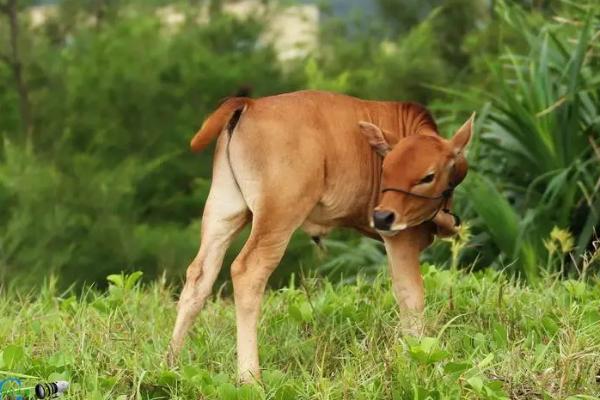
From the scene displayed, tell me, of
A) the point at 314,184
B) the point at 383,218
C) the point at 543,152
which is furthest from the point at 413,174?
the point at 543,152

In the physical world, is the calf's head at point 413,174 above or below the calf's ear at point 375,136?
below

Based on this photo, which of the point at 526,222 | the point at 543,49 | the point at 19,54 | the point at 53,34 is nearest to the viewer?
the point at 526,222

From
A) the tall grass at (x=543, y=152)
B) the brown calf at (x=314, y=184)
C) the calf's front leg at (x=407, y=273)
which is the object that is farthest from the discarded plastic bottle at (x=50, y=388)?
the tall grass at (x=543, y=152)

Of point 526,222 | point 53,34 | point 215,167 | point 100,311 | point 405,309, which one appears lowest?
point 53,34

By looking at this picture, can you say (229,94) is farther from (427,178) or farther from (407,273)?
(427,178)

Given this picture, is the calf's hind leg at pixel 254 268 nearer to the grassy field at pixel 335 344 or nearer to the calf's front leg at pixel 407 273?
the grassy field at pixel 335 344

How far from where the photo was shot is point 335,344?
17.5 feet

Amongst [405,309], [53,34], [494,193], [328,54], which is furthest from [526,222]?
[328,54]

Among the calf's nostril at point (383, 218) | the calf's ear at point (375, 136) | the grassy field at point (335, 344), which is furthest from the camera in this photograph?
the calf's ear at point (375, 136)

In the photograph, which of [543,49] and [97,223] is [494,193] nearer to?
[543,49]

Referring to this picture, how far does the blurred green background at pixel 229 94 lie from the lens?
8312 millimetres

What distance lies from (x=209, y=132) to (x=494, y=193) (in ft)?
12.1

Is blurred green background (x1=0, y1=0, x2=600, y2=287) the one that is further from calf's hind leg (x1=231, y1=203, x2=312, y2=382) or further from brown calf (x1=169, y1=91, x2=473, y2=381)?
calf's hind leg (x1=231, y1=203, x2=312, y2=382)

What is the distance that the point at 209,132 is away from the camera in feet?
15.9
